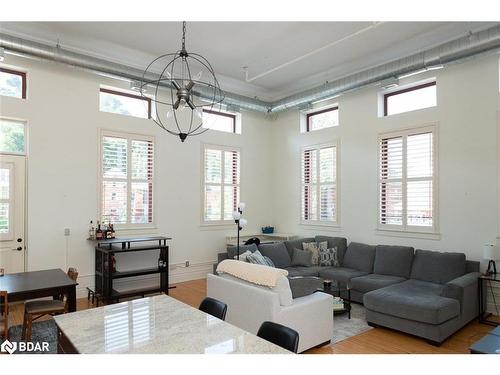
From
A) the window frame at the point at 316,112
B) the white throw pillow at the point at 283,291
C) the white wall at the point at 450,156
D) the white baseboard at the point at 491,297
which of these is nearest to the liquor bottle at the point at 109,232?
the white throw pillow at the point at 283,291

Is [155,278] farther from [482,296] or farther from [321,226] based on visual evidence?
[482,296]

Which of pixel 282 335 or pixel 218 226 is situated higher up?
pixel 218 226

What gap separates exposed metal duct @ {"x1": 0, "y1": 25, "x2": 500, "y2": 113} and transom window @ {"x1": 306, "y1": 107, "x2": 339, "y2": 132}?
75 centimetres

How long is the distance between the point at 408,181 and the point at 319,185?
185cm

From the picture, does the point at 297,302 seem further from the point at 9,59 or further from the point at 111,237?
the point at 9,59

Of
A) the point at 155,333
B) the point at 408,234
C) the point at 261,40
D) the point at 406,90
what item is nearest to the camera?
the point at 155,333

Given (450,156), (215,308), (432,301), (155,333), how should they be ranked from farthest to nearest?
(450,156) → (432,301) → (215,308) → (155,333)

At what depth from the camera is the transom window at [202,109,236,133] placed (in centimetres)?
731

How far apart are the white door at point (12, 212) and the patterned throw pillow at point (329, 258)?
4.81 metres

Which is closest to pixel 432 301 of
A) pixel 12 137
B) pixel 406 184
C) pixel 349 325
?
pixel 349 325

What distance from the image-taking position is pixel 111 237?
18.5ft

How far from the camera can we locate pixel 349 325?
4410mm

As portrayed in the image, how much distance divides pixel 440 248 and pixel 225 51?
15.4ft
